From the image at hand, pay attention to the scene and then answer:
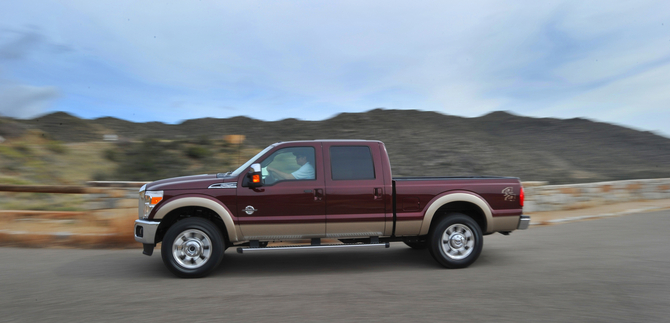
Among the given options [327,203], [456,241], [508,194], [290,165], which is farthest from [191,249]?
[508,194]

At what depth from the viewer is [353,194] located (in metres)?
6.42

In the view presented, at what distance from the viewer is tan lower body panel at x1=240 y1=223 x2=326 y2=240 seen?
248 inches

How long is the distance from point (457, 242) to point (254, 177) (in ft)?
9.80

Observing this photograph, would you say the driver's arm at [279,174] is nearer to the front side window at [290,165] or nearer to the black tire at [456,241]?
the front side window at [290,165]

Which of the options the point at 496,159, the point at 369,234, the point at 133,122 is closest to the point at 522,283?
the point at 369,234

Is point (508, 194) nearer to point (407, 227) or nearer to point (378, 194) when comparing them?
point (407, 227)

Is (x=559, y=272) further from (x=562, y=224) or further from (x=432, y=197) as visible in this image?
(x=562, y=224)

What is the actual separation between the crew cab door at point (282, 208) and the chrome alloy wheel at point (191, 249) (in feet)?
1.72

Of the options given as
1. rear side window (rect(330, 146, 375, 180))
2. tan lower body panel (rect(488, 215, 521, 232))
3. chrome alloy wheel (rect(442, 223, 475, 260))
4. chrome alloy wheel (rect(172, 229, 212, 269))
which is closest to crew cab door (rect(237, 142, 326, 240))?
rear side window (rect(330, 146, 375, 180))

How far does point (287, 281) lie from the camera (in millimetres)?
5910

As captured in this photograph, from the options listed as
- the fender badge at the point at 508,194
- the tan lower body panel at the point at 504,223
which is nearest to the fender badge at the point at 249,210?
the tan lower body panel at the point at 504,223

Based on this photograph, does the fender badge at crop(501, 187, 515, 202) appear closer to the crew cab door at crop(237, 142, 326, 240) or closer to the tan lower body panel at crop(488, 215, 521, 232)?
the tan lower body panel at crop(488, 215, 521, 232)

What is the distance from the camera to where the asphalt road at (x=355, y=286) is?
4504 millimetres

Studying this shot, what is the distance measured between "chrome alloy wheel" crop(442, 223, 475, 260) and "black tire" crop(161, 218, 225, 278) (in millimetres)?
→ 3094
